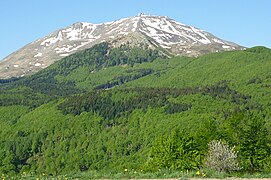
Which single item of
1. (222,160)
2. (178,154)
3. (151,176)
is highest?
(222,160)

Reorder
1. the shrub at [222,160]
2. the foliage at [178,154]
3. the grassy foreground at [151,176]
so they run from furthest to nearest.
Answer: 1. the foliage at [178,154]
2. the shrub at [222,160]
3. the grassy foreground at [151,176]

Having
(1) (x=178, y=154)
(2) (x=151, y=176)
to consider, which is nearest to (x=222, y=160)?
(2) (x=151, y=176)

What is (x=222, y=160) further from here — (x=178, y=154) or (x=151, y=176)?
(x=178, y=154)

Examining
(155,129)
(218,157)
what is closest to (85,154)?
(155,129)

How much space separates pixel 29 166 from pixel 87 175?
179 metres

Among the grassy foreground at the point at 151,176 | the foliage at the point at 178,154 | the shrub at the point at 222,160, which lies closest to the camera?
the grassy foreground at the point at 151,176

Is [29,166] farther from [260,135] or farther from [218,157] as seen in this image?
[218,157]

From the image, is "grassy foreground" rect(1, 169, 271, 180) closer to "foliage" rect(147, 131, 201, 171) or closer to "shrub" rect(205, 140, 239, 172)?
"shrub" rect(205, 140, 239, 172)

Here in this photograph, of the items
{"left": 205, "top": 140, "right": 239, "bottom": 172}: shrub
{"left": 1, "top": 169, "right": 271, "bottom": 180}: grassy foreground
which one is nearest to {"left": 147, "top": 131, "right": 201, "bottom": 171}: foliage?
{"left": 205, "top": 140, "right": 239, "bottom": 172}: shrub

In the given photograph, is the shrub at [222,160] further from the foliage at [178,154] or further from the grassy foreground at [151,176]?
the foliage at [178,154]

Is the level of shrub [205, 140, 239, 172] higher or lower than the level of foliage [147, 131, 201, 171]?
higher

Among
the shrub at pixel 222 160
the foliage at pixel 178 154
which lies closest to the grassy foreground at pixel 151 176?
the shrub at pixel 222 160

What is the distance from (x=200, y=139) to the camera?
5762 cm

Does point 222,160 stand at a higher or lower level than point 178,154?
higher
